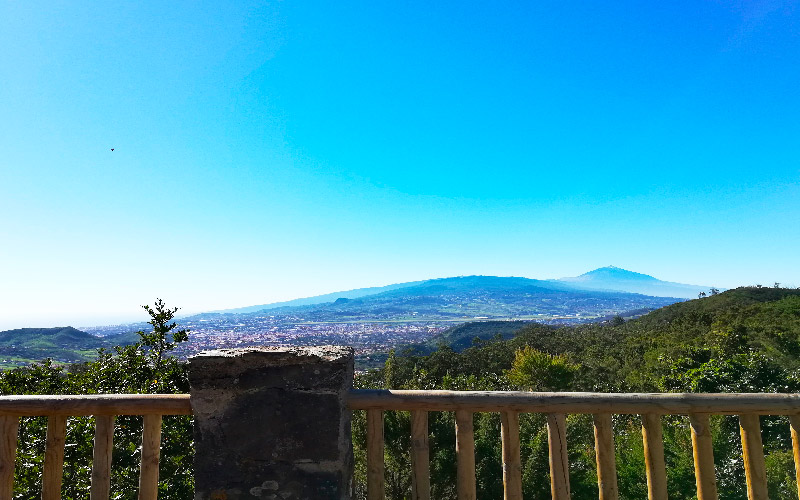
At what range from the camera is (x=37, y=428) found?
494 centimetres

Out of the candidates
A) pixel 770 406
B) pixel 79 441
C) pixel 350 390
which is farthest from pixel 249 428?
pixel 79 441

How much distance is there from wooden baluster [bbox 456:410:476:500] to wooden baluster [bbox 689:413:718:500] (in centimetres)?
99

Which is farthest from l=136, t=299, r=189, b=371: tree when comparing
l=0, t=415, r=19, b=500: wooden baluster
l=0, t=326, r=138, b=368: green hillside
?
l=0, t=326, r=138, b=368: green hillside

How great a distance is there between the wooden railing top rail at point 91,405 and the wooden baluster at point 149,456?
0.18ft

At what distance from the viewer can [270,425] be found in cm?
189

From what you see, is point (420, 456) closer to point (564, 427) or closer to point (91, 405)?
point (564, 427)

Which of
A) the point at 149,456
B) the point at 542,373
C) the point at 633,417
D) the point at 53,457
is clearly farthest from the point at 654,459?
the point at 542,373

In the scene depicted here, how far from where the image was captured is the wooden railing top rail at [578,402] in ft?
6.18

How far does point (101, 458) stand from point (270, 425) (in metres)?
0.92

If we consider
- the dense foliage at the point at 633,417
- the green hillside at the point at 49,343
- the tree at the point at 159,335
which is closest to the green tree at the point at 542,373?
the dense foliage at the point at 633,417

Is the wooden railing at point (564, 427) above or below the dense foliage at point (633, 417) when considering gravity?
above

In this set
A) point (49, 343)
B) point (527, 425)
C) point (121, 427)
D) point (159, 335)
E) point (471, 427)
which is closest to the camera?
point (471, 427)

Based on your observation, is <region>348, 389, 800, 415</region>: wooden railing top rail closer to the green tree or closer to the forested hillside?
the forested hillside

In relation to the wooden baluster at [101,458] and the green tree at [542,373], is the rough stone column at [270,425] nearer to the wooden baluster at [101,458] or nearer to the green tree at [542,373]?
the wooden baluster at [101,458]
